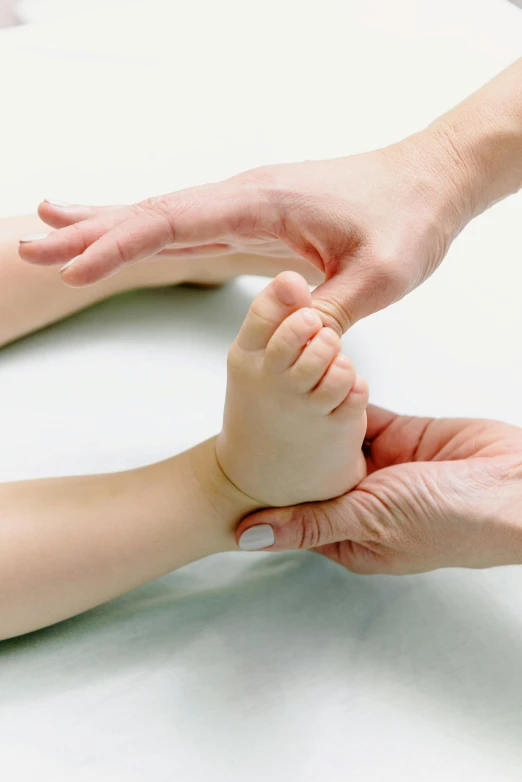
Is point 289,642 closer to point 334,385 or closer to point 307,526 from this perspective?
point 307,526

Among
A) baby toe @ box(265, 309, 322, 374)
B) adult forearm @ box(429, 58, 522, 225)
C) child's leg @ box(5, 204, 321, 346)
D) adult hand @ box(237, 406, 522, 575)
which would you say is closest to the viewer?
baby toe @ box(265, 309, 322, 374)

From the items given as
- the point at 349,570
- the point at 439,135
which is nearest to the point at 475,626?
the point at 349,570

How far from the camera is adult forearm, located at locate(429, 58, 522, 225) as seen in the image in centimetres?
91

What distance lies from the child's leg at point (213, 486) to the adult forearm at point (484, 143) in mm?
298

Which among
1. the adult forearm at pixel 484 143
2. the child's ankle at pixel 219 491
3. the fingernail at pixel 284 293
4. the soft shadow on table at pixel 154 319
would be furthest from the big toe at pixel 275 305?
the soft shadow on table at pixel 154 319

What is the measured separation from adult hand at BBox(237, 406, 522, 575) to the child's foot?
0.03 m

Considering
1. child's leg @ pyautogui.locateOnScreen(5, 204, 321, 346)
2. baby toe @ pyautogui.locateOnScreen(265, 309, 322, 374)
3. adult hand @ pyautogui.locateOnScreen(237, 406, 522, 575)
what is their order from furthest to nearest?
child's leg @ pyautogui.locateOnScreen(5, 204, 321, 346) < adult hand @ pyautogui.locateOnScreen(237, 406, 522, 575) < baby toe @ pyautogui.locateOnScreen(265, 309, 322, 374)

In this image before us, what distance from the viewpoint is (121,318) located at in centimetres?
117

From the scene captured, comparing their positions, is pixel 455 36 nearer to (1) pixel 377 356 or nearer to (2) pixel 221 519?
Result: (1) pixel 377 356

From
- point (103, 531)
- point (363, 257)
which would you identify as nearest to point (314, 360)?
point (363, 257)

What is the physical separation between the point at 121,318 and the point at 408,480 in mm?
515

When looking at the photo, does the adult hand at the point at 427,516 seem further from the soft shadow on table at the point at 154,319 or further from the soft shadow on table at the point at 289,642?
the soft shadow on table at the point at 154,319

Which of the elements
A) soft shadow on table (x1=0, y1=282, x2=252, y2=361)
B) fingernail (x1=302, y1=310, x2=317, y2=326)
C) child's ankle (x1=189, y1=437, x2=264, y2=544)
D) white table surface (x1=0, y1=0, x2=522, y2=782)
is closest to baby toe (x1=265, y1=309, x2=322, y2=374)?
fingernail (x1=302, y1=310, x2=317, y2=326)

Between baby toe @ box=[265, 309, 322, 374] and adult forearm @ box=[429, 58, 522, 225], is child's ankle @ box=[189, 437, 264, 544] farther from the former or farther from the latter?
adult forearm @ box=[429, 58, 522, 225]
